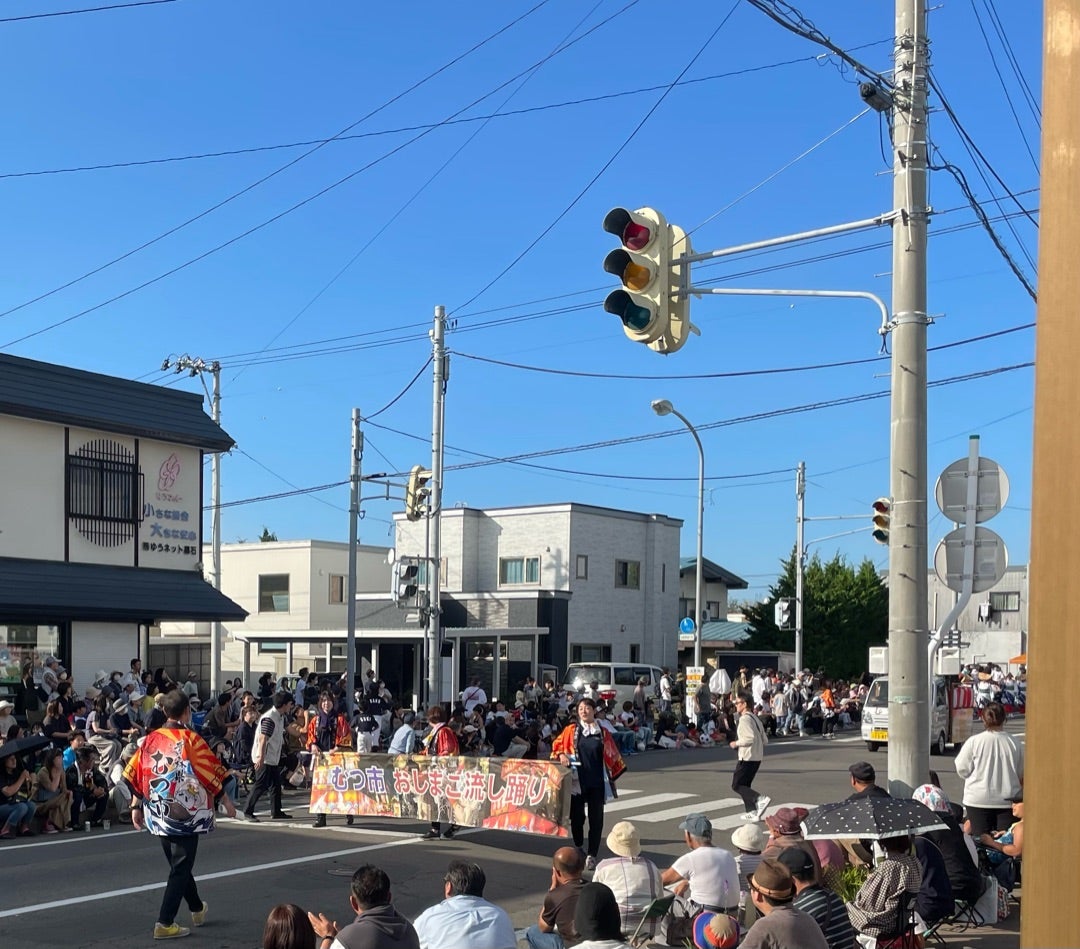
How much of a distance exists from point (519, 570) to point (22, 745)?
1250 inches

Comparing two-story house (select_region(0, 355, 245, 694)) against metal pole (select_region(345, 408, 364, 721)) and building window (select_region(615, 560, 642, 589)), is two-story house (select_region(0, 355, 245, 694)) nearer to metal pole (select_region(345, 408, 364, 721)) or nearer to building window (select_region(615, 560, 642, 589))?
metal pole (select_region(345, 408, 364, 721))

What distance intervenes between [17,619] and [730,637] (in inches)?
1523

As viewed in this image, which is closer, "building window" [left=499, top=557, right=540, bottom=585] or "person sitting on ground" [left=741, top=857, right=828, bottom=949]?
"person sitting on ground" [left=741, top=857, right=828, bottom=949]

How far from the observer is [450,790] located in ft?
46.6

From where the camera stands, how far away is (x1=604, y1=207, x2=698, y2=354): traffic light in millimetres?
10305

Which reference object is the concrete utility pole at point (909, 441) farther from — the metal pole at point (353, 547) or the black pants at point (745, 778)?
the metal pole at point (353, 547)

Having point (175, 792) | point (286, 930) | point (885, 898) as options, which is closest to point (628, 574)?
point (175, 792)

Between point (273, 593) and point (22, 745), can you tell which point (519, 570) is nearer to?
point (273, 593)

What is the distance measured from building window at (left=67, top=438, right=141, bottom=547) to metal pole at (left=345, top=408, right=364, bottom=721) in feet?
A: 15.9

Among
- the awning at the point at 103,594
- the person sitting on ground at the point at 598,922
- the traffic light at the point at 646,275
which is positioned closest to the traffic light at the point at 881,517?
the traffic light at the point at 646,275

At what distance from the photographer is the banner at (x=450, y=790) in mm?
13273

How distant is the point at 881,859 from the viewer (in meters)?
8.59

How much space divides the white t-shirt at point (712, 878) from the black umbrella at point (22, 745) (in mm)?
10126

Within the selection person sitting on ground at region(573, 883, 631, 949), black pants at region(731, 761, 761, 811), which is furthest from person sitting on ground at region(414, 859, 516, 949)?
black pants at region(731, 761, 761, 811)
